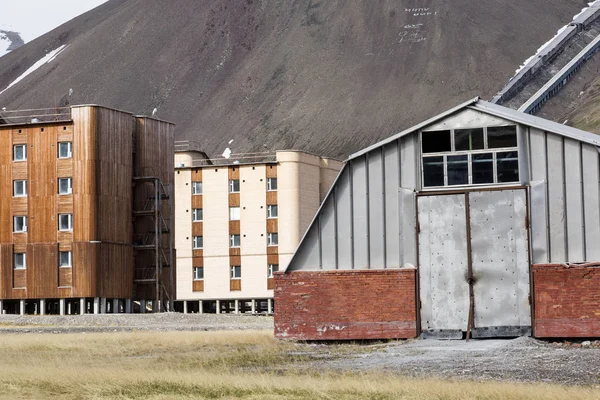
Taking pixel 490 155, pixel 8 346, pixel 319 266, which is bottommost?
pixel 8 346

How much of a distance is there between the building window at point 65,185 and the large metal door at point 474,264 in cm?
4500

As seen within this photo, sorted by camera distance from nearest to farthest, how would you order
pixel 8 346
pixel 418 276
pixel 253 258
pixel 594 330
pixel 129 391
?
pixel 129 391 → pixel 594 330 → pixel 418 276 → pixel 8 346 → pixel 253 258

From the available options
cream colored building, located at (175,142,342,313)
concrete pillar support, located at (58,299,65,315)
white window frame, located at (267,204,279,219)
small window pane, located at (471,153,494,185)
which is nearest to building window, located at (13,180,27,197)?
concrete pillar support, located at (58,299,65,315)

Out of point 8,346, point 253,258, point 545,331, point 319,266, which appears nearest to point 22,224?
point 253,258

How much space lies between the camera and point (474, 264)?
126 feet

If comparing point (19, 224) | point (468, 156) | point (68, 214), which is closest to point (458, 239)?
point (468, 156)

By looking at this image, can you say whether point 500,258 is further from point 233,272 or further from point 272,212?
point 233,272

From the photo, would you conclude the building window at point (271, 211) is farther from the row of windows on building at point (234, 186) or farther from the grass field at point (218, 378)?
the grass field at point (218, 378)

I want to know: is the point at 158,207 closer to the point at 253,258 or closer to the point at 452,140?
the point at 253,258

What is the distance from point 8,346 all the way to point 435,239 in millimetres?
15330

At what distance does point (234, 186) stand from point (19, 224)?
29.3 metres

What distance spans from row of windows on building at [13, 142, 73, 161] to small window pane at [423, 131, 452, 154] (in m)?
44.8

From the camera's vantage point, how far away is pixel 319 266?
39969mm

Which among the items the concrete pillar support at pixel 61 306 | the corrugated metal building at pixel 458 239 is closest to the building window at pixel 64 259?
the concrete pillar support at pixel 61 306
